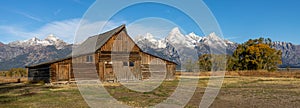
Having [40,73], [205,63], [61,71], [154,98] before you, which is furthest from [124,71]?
[205,63]

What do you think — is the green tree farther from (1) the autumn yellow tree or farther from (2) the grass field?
(2) the grass field

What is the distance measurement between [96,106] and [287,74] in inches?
2226

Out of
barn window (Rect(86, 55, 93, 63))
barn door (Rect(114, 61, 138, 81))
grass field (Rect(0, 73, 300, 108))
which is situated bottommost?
grass field (Rect(0, 73, 300, 108))

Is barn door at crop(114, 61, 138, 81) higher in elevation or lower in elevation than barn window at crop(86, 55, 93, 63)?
lower

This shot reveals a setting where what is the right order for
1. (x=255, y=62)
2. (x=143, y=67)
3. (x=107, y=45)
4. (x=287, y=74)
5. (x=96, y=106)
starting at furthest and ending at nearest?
1. (x=255, y=62)
2. (x=287, y=74)
3. (x=143, y=67)
4. (x=107, y=45)
5. (x=96, y=106)

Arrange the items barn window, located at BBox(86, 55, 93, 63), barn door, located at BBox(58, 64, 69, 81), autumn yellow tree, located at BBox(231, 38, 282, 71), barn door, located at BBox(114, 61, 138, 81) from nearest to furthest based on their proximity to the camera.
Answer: barn door, located at BBox(58, 64, 69, 81), barn window, located at BBox(86, 55, 93, 63), barn door, located at BBox(114, 61, 138, 81), autumn yellow tree, located at BBox(231, 38, 282, 71)

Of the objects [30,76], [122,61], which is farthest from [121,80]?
[30,76]

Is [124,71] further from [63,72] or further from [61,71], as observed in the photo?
[61,71]

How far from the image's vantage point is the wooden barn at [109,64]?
42.4 m

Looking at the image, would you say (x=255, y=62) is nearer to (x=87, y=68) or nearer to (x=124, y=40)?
(x=124, y=40)

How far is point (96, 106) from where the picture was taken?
17109 mm

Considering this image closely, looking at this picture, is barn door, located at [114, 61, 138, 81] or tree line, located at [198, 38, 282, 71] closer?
barn door, located at [114, 61, 138, 81]

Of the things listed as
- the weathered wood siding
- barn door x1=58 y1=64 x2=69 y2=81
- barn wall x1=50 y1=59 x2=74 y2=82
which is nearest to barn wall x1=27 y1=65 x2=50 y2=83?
barn wall x1=50 y1=59 x2=74 y2=82

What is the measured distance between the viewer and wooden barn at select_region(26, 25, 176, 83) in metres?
42.4
